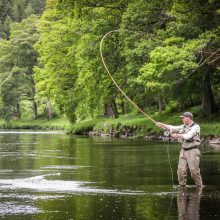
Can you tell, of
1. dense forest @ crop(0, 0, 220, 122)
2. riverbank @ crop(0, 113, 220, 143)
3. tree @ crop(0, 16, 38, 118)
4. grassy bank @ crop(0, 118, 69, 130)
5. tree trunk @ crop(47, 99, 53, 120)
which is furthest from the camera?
tree @ crop(0, 16, 38, 118)

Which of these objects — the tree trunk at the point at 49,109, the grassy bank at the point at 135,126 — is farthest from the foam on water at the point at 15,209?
the tree trunk at the point at 49,109

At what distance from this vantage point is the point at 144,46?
33.0m

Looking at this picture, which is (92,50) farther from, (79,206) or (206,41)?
(79,206)

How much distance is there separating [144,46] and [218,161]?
11.9 m

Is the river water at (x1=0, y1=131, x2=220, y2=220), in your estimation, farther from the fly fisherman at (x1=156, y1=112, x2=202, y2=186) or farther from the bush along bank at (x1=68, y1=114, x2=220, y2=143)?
the bush along bank at (x1=68, y1=114, x2=220, y2=143)

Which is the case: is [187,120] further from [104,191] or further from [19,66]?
[19,66]

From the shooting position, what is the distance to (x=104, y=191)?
48.4 ft

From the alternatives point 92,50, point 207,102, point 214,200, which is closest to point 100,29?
point 92,50

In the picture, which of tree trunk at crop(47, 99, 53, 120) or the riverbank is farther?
tree trunk at crop(47, 99, 53, 120)

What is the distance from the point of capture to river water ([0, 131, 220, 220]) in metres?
11.7

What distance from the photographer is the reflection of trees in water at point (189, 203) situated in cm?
1138

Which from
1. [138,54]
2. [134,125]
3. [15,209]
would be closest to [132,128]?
[134,125]

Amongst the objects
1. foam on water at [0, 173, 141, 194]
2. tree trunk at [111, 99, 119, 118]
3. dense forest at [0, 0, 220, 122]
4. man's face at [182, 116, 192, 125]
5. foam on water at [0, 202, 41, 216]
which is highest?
dense forest at [0, 0, 220, 122]

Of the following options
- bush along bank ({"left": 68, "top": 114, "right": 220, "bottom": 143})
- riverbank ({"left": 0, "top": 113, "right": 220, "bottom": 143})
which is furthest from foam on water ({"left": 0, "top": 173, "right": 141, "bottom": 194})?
riverbank ({"left": 0, "top": 113, "right": 220, "bottom": 143})
